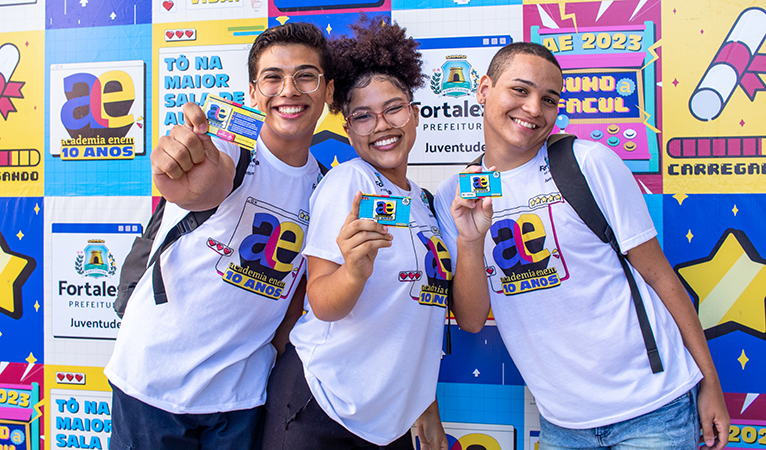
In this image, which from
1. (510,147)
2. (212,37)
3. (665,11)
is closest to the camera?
(510,147)

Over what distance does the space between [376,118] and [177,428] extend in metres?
1.51

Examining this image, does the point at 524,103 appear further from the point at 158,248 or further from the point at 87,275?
the point at 87,275

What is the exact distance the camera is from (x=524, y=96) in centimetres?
170

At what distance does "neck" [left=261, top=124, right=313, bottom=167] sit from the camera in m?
1.72

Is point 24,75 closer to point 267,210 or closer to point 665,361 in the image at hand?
point 267,210

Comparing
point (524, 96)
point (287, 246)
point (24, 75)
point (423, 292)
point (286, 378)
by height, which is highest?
point (24, 75)

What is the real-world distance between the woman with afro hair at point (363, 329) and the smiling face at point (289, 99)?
228 mm

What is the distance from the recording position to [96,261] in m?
2.62

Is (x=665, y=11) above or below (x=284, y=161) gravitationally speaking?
above

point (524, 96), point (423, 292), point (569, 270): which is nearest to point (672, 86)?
point (524, 96)

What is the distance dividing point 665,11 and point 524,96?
4.52 ft

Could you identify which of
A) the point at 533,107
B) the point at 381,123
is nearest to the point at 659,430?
the point at 533,107

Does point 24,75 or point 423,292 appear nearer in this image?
point 423,292

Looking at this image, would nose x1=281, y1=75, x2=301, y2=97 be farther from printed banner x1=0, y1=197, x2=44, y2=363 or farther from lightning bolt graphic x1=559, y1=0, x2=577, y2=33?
printed banner x1=0, y1=197, x2=44, y2=363
